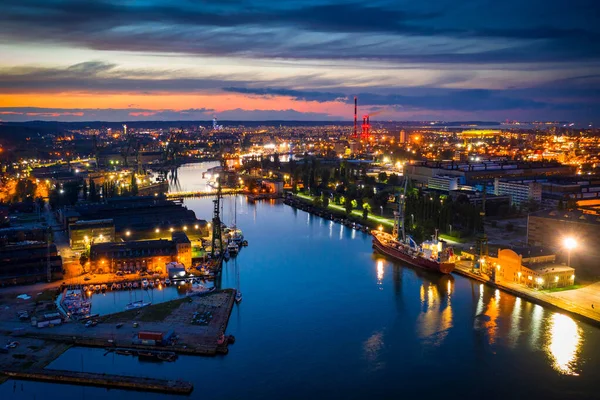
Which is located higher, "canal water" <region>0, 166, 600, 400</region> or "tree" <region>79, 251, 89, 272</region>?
"tree" <region>79, 251, 89, 272</region>

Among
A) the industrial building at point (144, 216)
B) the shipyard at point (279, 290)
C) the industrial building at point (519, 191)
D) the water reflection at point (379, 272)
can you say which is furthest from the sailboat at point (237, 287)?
the industrial building at point (519, 191)

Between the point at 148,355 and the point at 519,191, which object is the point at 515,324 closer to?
the point at 148,355

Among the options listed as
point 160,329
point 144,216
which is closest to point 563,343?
point 160,329

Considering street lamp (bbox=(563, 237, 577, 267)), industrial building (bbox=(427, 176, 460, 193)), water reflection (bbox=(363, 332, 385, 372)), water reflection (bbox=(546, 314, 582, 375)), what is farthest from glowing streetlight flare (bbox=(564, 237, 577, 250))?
industrial building (bbox=(427, 176, 460, 193))

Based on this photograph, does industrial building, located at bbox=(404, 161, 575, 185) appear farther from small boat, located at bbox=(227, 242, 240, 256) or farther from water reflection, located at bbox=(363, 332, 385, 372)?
water reflection, located at bbox=(363, 332, 385, 372)

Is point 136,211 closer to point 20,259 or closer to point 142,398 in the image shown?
point 20,259

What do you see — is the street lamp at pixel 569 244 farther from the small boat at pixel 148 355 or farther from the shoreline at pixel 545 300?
the small boat at pixel 148 355

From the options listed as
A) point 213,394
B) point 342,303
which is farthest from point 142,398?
point 342,303
